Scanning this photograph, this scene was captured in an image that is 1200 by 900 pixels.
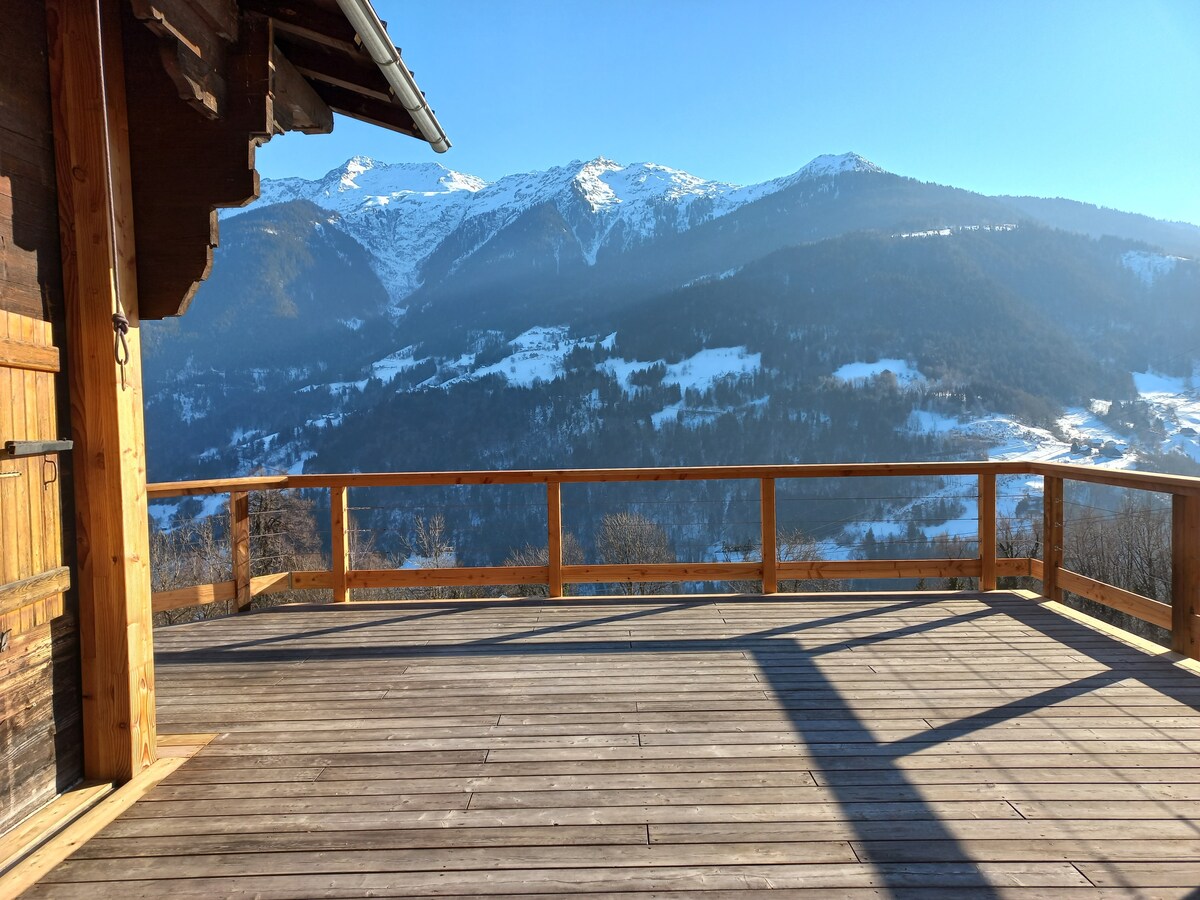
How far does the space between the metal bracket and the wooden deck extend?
1.08 meters

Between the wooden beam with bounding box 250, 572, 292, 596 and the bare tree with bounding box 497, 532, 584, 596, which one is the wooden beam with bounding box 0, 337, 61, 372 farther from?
the bare tree with bounding box 497, 532, 584, 596

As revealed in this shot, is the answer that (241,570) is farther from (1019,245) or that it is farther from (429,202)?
(429,202)

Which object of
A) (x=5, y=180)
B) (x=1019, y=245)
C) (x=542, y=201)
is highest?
(x=542, y=201)

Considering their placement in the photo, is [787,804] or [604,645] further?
[604,645]

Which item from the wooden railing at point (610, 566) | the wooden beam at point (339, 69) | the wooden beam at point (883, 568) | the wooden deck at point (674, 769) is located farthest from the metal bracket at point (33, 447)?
the wooden beam at point (883, 568)

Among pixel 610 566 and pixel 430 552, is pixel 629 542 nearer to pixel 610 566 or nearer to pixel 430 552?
pixel 430 552

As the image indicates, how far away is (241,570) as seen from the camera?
4574 mm

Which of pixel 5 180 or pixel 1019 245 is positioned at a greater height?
pixel 1019 245

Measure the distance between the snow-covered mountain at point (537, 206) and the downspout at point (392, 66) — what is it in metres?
151

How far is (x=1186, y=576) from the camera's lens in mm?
3436

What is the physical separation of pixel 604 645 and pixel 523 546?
108 feet

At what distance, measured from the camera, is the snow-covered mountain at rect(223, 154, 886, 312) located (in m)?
156

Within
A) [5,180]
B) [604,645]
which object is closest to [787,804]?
[604,645]

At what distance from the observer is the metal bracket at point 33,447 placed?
1.80 meters
